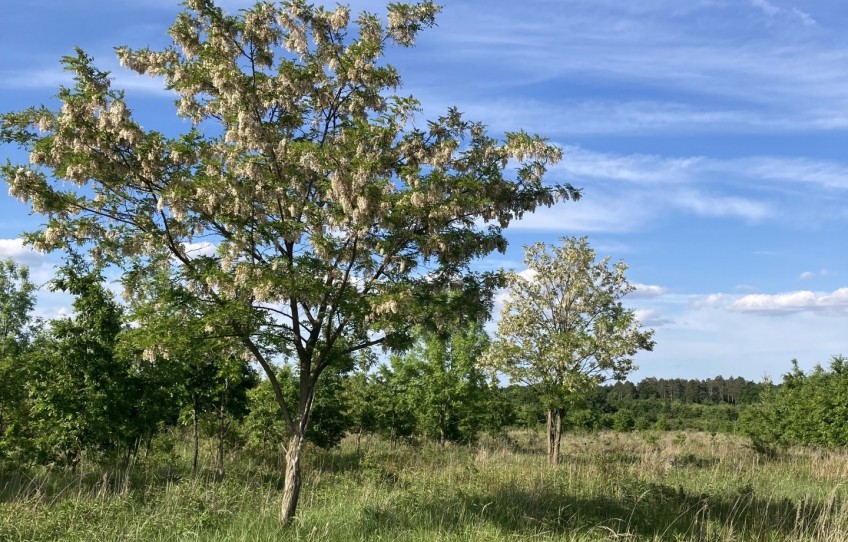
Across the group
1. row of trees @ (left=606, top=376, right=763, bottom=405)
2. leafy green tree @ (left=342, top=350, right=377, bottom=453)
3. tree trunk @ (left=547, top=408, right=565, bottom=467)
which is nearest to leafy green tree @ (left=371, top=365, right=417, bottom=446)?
leafy green tree @ (left=342, top=350, right=377, bottom=453)

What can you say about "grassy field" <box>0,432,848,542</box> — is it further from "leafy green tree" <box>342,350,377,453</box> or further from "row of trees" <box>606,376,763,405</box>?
"row of trees" <box>606,376,763,405</box>

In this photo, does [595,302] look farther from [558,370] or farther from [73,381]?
[73,381]

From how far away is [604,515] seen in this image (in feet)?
32.6

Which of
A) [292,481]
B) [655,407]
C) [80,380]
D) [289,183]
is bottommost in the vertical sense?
[655,407]

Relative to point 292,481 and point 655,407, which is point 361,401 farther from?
point 655,407

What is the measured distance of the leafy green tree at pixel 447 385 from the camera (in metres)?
25.9

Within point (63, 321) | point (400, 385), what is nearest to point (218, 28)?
point (63, 321)

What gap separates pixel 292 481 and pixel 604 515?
16.1 ft

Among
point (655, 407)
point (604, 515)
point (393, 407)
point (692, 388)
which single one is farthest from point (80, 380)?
point (692, 388)

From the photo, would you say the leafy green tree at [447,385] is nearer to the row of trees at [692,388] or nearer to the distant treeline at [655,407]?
the distant treeline at [655,407]

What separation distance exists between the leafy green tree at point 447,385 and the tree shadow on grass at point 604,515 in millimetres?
14530

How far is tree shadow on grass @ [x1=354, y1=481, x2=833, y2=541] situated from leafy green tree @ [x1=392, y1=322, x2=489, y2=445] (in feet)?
47.7

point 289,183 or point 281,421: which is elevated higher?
point 289,183

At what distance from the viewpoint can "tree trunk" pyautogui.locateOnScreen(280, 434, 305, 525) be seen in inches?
335
